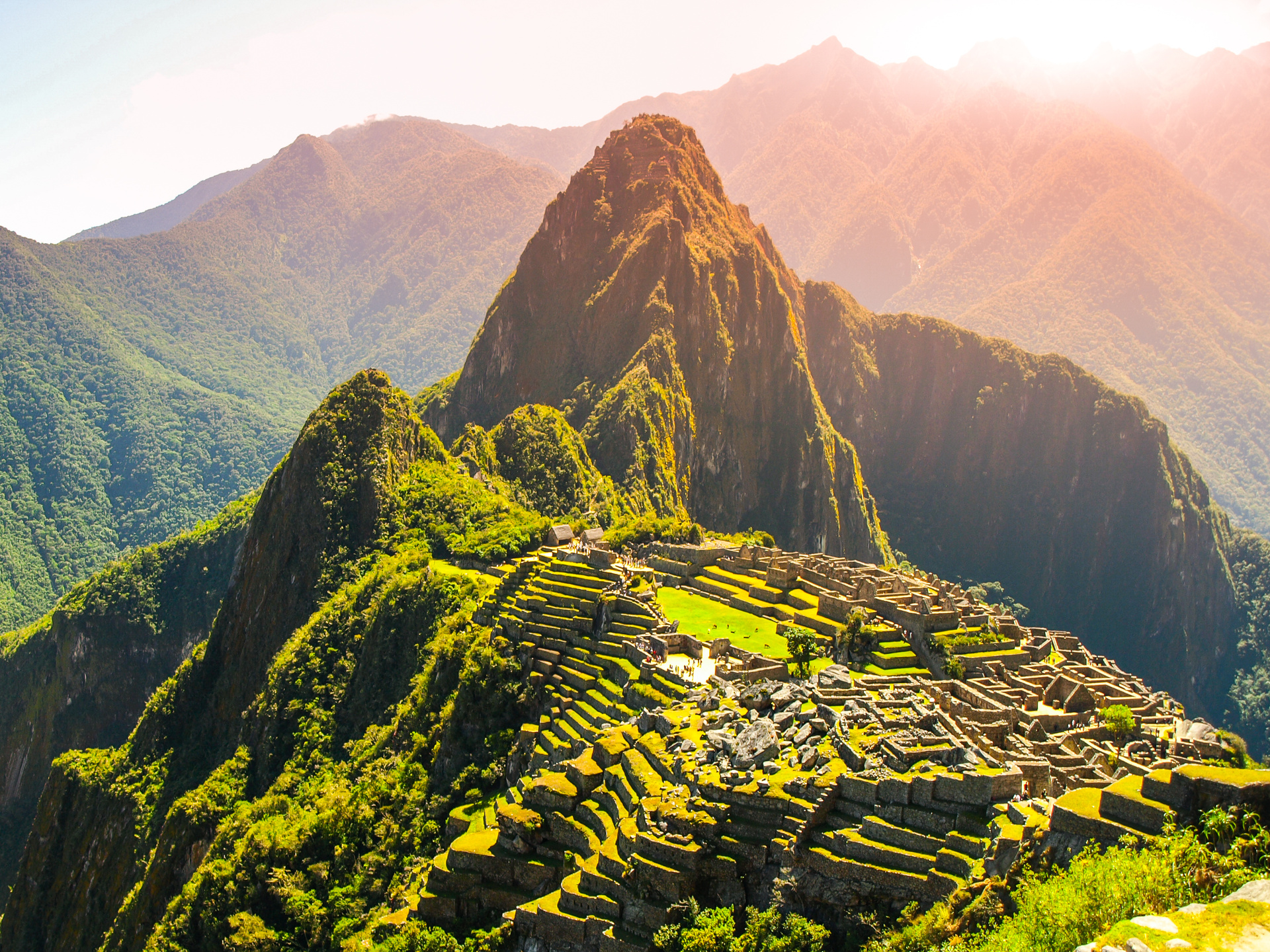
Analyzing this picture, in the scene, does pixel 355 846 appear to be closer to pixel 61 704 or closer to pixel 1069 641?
pixel 1069 641

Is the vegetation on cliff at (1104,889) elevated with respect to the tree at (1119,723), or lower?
elevated

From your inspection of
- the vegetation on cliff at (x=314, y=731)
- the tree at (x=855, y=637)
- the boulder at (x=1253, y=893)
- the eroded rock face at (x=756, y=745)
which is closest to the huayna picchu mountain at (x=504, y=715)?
the eroded rock face at (x=756, y=745)

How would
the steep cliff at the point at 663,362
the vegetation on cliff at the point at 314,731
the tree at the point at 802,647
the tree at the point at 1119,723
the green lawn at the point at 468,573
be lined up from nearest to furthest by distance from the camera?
1. the tree at the point at 802,647
2. the tree at the point at 1119,723
3. the vegetation on cliff at the point at 314,731
4. the green lawn at the point at 468,573
5. the steep cliff at the point at 663,362

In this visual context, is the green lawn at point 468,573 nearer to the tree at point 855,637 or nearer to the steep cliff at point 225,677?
the steep cliff at point 225,677

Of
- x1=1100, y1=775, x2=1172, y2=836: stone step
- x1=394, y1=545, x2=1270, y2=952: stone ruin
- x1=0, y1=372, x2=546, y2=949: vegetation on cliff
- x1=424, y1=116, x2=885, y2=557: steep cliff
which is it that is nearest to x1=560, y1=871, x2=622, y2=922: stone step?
x1=394, y1=545, x2=1270, y2=952: stone ruin

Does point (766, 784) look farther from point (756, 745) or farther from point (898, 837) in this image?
point (898, 837)

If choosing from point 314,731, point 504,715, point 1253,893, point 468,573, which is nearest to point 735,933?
point 1253,893
